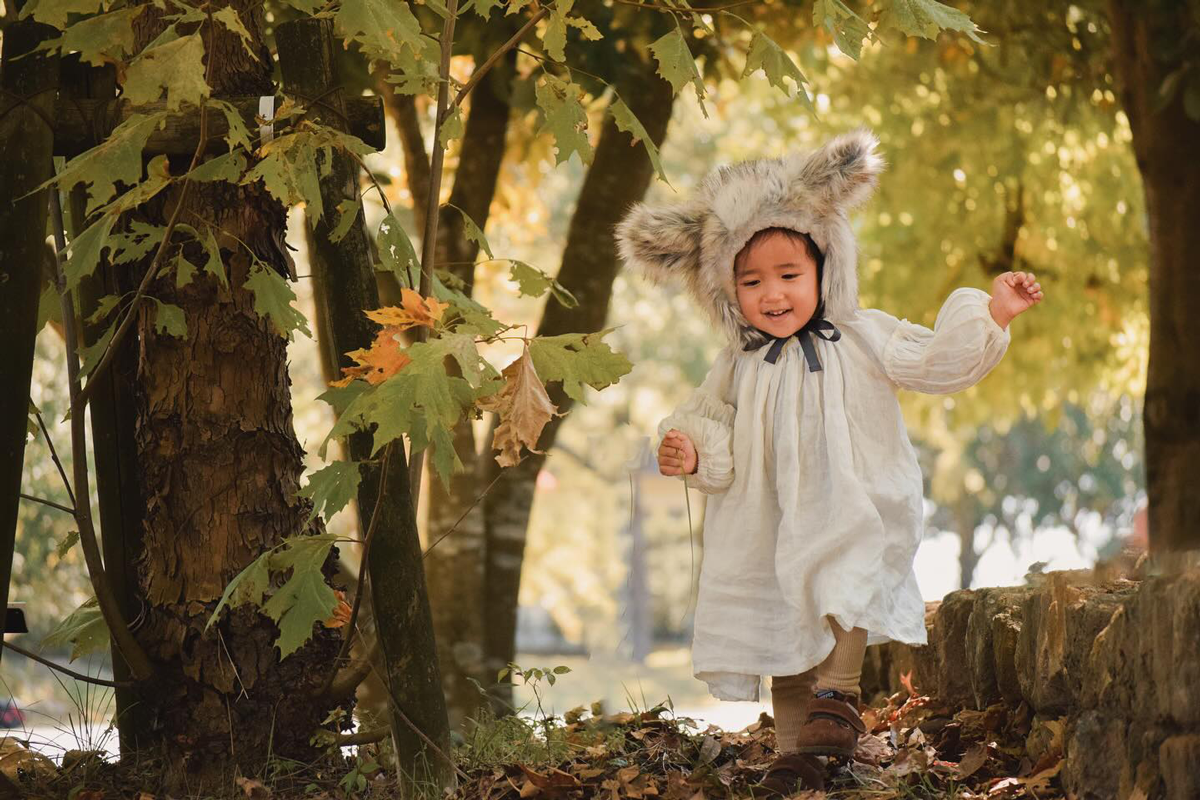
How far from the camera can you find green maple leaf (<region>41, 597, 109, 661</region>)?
3.35 m

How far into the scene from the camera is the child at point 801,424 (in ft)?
10.3

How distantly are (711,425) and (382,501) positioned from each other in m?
0.88

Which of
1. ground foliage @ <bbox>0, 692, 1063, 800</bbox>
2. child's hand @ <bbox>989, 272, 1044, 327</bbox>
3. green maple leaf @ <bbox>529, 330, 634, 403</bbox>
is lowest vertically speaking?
ground foliage @ <bbox>0, 692, 1063, 800</bbox>

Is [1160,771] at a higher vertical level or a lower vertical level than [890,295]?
lower

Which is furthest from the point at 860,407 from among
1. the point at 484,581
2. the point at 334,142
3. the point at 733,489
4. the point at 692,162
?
the point at 692,162

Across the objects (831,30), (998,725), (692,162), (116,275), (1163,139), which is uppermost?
(692,162)

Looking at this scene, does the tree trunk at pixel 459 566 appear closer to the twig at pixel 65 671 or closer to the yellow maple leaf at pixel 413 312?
the twig at pixel 65 671

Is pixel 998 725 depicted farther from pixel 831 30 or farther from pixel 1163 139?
pixel 1163 139

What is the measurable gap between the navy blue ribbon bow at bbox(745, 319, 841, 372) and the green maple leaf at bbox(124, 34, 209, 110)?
5.29ft

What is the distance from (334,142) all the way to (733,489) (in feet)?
4.42

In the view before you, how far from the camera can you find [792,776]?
3010 mm

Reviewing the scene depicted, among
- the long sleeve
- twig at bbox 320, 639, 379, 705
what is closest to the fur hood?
the long sleeve

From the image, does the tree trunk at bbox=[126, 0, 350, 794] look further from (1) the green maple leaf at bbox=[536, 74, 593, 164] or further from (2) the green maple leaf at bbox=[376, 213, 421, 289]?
(1) the green maple leaf at bbox=[536, 74, 593, 164]

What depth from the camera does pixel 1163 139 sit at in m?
6.35
